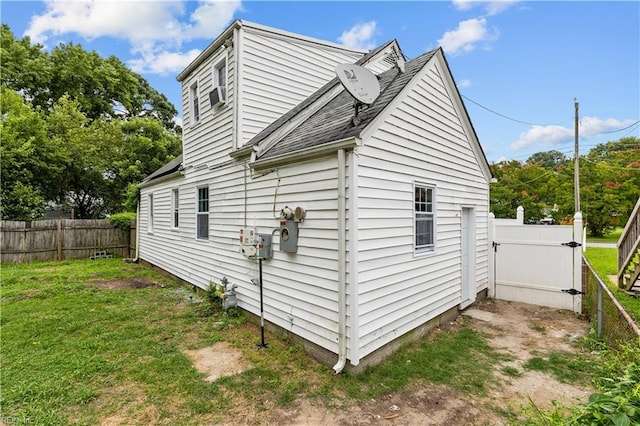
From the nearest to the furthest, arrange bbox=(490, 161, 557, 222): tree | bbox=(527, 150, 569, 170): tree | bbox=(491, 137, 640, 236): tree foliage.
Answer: bbox=(491, 137, 640, 236): tree foliage, bbox=(490, 161, 557, 222): tree, bbox=(527, 150, 569, 170): tree

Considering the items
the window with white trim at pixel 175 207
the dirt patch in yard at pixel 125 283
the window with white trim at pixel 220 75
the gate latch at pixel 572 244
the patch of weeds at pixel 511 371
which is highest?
the window with white trim at pixel 220 75

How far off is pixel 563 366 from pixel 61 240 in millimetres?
16413

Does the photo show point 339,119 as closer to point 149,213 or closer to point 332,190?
point 332,190

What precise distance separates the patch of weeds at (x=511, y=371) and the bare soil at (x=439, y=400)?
0.02 metres

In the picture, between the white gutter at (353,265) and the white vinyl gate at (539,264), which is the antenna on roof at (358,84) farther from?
the white vinyl gate at (539,264)

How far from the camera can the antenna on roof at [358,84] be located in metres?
4.11

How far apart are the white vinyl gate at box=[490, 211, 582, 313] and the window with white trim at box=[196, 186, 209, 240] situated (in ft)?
22.8

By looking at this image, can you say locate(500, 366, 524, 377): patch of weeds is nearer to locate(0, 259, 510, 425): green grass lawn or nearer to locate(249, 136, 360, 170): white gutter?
locate(0, 259, 510, 425): green grass lawn

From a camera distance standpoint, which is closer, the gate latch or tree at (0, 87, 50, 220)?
the gate latch

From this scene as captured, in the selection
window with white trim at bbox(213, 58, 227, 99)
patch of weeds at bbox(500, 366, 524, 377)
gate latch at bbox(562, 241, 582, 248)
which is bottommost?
patch of weeds at bbox(500, 366, 524, 377)

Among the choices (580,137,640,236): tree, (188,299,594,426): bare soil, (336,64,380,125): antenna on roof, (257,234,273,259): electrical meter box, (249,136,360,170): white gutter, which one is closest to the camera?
(188,299,594,426): bare soil

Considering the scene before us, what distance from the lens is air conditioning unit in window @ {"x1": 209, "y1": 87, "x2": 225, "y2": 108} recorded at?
21.6 feet

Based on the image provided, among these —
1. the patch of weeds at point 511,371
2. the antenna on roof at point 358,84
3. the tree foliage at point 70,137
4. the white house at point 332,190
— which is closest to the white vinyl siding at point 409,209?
the white house at point 332,190

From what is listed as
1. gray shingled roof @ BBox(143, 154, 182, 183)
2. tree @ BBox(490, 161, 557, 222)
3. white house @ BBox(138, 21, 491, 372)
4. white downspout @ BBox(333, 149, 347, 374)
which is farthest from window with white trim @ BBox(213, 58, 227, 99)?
tree @ BBox(490, 161, 557, 222)
